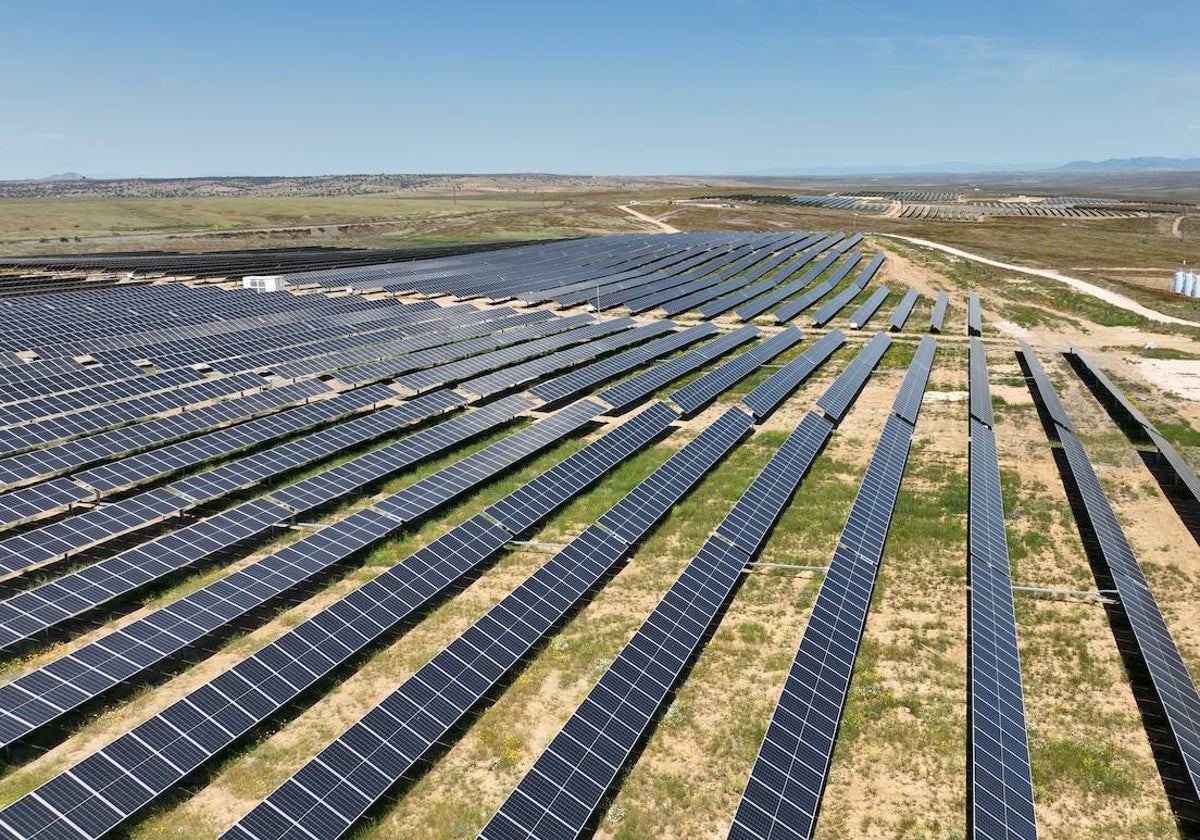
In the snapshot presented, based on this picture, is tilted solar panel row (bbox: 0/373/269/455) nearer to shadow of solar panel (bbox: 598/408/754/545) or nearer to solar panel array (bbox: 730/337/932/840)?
shadow of solar panel (bbox: 598/408/754/545)

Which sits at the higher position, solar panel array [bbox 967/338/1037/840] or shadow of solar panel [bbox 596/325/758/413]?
shadow of solar panel [bbox 596/325/758/413]

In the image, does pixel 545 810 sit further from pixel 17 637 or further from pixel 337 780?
pixel 17 637

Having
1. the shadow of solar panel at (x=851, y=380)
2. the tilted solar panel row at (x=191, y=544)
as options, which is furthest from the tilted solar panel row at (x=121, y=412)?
the shadow of solar panel at (x=851, y=380)

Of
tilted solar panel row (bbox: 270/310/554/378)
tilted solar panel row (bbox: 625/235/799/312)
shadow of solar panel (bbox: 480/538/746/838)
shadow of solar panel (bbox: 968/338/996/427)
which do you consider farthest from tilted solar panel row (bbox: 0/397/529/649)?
tilted solar panel row (bbox: 625/235/799/312)

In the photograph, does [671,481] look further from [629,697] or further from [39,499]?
[39,499]

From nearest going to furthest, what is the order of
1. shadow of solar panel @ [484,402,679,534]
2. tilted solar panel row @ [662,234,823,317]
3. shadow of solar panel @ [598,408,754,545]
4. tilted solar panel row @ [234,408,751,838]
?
tilted solar panel row @ [234,408,751,838] < shadow of solar panel @ [598,408,754,545] < shadow of solar panel @ [484,402,679,534] < tilted solar panel row @ [662,234,823,317]

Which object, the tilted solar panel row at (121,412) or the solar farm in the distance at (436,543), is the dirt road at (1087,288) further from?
the tilted solar panel row at (121,412)
